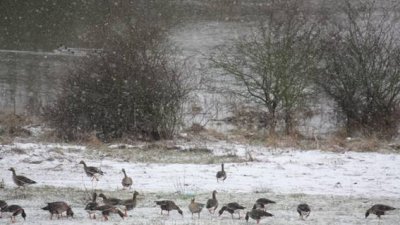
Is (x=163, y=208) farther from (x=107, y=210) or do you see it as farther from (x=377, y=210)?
(x=377, y=210)

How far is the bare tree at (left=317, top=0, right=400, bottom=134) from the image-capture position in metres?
28.8

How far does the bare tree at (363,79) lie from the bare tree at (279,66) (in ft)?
3.33

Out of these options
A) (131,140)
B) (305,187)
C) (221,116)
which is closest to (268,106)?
(221,116)

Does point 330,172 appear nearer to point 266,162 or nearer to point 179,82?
A: point 266,162

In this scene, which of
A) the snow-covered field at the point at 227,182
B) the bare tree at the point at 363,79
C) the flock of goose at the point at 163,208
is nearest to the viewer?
the flock of goose at the point at 163,208

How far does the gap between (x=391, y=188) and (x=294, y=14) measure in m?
15.0

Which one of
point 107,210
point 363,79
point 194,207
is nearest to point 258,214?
point 194,207

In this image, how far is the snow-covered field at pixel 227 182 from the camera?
42.0 ft

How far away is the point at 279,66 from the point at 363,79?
12.7ft

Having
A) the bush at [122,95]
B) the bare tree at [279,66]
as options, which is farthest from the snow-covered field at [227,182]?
the bare tree at [279,66]

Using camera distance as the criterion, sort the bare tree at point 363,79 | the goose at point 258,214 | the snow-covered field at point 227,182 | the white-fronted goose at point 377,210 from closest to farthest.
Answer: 1. the goose at point 258,214
2. the white-fronted goose at point 377,210
3. the snow-covered field at point 227,182
4. the bare tree at point 363,79

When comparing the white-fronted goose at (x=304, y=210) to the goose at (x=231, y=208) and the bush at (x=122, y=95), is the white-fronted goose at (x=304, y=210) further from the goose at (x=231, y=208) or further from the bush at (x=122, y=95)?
the bush at (x=122, y=95)

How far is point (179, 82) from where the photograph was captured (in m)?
26.2

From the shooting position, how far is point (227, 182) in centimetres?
1648
